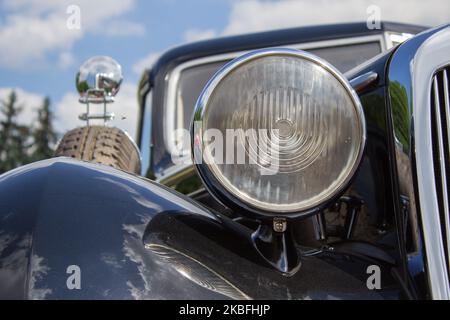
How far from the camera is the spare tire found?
2.72 metres

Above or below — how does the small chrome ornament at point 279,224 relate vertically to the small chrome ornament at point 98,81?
below

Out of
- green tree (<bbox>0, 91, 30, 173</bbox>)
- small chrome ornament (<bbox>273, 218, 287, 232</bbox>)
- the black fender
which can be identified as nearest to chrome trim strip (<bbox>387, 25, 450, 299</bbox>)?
the black fender

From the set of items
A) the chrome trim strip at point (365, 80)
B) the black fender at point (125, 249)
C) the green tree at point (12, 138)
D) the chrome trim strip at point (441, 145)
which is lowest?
the black fender at point (125, 249)

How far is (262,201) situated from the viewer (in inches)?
50.1

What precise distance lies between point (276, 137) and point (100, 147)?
5.33ft

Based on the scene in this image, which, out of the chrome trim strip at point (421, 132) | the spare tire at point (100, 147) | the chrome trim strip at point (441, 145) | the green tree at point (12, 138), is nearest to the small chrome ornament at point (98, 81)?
the spare tire at point (100, 147)

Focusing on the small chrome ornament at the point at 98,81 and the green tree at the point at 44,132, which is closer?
the small chrome ornament at the point at 98,81

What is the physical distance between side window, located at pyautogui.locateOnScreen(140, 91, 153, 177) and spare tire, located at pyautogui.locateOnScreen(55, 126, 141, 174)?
1.76ft

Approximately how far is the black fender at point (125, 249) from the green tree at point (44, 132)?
35495mm

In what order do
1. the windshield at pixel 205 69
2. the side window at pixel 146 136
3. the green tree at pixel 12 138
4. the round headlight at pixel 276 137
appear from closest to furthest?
1. the round headlight at pixel 276 137
2. the windshield at pixel 205 69
3. the side window at pixel 146 136
4. the green tree at pixel 12 138

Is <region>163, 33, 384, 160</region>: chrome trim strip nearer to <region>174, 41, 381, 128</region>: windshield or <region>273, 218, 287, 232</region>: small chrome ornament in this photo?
<region>174, 41, 381, 128</region>: windshield

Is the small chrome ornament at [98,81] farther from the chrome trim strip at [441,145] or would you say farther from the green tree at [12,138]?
the green tree at [12,138]

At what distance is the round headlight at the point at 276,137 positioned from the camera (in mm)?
1275
